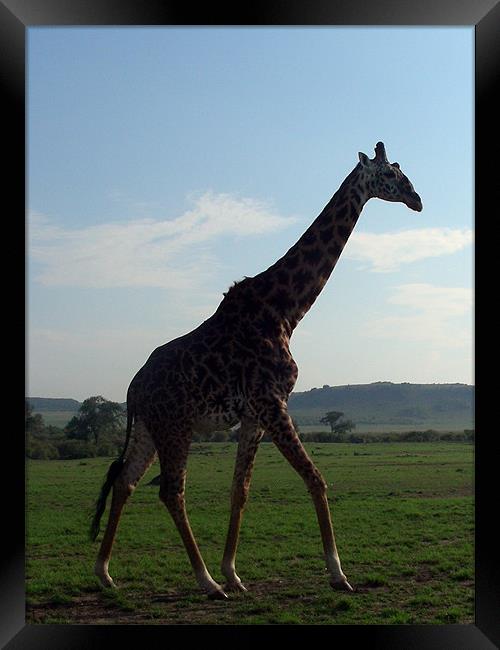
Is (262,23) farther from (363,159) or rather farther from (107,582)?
(107,582)

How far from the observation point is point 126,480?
6355mm

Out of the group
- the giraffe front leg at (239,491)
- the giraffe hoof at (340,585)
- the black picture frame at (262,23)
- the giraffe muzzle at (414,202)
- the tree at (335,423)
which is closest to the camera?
the black picture frame at (262,23)

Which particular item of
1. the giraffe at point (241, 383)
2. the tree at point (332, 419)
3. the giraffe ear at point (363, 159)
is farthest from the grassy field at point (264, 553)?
the tree at point (332, 419)

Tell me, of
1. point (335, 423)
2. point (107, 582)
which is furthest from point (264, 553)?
point (335, 423)

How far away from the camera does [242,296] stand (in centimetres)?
644

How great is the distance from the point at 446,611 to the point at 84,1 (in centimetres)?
556

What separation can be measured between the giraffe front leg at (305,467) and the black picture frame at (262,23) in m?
0.65

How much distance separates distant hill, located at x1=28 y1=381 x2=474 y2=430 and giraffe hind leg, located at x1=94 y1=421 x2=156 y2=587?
2498 centimetres

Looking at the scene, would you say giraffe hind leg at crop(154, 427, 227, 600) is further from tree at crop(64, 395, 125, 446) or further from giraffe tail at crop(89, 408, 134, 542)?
tree at crop(64, 395, 125, 446)

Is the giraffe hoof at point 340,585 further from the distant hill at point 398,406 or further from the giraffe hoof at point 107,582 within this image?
the distant hill at point 398,406

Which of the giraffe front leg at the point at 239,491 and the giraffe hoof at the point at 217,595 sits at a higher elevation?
the giraffe front leg at the point at 239,491

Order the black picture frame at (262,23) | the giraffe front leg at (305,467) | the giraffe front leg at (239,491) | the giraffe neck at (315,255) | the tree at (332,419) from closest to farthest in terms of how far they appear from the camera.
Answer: the black picture frame at (262,23)
the giraffe front leg at (305,467)
the giraffe front leg at (239,491)
the giraffe neck at (315,255)
the tree at (332,419)

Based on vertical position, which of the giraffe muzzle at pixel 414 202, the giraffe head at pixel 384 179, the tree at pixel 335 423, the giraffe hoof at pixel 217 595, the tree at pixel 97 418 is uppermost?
the giraffe head at pixel 384 179

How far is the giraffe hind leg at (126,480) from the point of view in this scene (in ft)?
20.7
